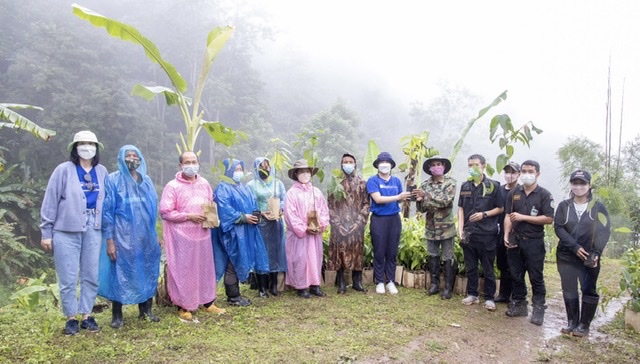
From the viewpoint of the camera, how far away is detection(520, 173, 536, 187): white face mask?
4066 millimetres

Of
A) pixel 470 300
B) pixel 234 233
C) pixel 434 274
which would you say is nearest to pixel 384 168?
pixel 434 274

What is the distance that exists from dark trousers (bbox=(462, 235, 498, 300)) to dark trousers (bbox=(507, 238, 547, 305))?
0.21 meters

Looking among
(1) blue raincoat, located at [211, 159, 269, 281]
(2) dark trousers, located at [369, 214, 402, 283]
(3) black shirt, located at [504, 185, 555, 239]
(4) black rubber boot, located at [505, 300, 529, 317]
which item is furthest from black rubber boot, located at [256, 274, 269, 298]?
(3) black shirt, located at [504, 185, 555, 239]

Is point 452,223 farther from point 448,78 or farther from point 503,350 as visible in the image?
point 448,78

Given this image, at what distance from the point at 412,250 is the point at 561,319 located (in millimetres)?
1759

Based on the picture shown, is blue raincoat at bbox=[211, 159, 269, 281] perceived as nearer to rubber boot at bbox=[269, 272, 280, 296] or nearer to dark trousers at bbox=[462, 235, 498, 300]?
rubber boot at bbox=[269, 272, 280, 296]

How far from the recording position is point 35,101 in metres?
20.5

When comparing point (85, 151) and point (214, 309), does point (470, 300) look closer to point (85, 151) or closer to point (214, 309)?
point (214, 309)

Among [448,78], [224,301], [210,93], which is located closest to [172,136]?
[210,93]

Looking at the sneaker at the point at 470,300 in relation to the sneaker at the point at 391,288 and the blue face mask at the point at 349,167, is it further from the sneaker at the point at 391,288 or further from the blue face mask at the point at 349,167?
the blue face mask at the point at 349,167

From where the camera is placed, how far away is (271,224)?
4.88 metres

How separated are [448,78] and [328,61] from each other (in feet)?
88.9

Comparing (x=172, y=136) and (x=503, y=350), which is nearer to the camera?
(x=503, y=350)

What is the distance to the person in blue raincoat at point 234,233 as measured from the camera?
14.1 ft
